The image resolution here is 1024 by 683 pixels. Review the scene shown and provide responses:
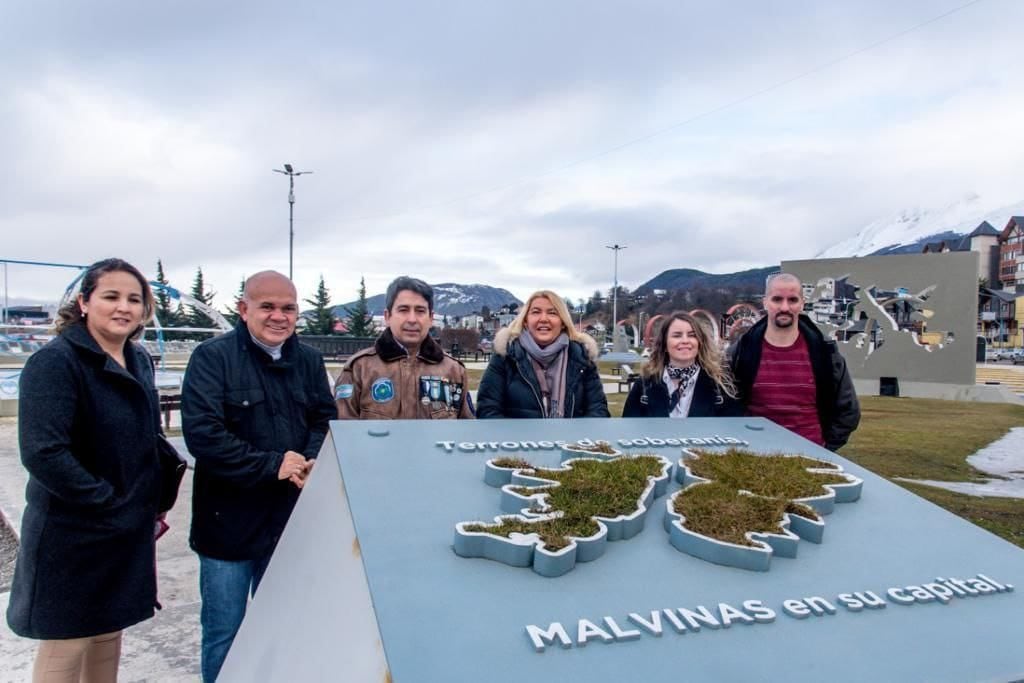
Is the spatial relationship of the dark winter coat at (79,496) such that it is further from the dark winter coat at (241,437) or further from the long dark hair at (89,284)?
the dark winter coat at (241,437)

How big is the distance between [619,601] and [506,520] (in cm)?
35

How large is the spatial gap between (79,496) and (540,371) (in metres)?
1.98

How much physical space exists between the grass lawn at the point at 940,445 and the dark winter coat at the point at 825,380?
2.66 m

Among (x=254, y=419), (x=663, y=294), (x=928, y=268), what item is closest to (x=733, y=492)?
(x=254, y=419)

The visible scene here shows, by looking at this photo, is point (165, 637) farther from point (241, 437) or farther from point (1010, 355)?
point (1010, 355)

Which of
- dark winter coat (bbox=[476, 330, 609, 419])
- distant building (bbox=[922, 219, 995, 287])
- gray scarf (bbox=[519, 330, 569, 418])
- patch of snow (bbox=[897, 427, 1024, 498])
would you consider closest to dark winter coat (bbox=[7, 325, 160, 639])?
dark winter coat (bbox=[476, 330, 609, 419])

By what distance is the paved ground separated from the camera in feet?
10.1

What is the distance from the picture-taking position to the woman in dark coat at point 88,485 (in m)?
2.12

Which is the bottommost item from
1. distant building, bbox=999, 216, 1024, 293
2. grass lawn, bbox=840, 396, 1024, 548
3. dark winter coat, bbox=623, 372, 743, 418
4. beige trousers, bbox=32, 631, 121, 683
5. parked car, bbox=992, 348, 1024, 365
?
parked car, bbox=992, 348, 1024, 365

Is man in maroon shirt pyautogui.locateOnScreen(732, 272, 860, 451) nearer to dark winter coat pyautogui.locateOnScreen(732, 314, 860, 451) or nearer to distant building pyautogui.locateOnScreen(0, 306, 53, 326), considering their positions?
dark winter coat pyautogui.locateOnScreen(732, 314, 860, 451)

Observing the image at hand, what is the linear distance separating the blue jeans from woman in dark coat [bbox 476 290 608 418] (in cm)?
128

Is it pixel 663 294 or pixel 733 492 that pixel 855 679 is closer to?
pixel 733 492

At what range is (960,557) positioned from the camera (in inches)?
68.5

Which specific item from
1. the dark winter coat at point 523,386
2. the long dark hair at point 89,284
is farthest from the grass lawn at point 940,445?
the long dark hair at point 89,284
